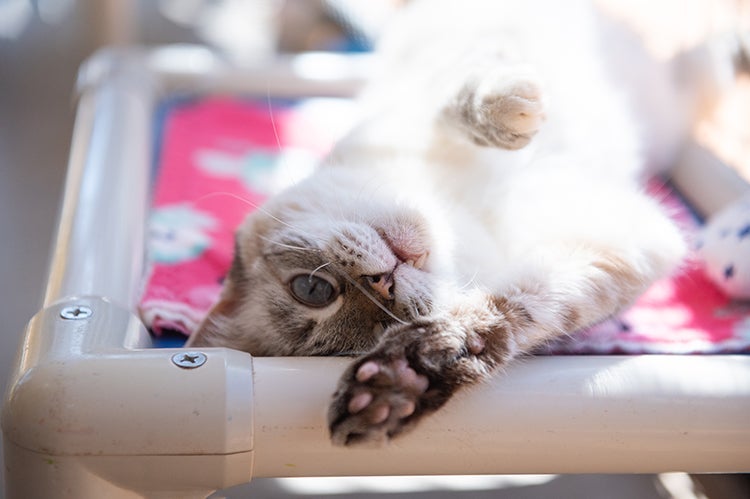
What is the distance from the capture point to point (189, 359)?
40.9 inches

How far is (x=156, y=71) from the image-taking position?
2459 millimetres

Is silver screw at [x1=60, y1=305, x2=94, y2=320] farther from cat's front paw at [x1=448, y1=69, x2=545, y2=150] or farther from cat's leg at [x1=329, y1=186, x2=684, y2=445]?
cat's front paw at [x1=448, y1=69, x2=545, y2=150]

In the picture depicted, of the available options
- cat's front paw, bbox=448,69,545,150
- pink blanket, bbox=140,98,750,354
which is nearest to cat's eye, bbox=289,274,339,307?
pink blanket, bbox=140,98,750,354

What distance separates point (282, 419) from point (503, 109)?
28.1 inches

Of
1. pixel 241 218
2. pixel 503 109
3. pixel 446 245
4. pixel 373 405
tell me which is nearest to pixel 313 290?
pixel 446 245

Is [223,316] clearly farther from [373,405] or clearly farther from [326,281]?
[373,405]

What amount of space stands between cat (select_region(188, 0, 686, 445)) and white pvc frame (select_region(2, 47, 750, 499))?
0.05 metres

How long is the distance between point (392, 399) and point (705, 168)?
4.53 feet

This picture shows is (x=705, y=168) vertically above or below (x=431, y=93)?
below

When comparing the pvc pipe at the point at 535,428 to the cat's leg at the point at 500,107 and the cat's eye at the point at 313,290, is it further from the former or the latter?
the cat's leg at the point at 500,107

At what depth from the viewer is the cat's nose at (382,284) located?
123cm

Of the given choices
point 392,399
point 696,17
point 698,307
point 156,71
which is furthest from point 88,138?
point 696,17

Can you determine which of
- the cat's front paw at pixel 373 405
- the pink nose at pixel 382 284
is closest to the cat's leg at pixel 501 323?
the cat's front paw at pixel 373 405

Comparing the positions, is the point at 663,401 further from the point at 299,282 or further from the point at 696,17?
the point at 696,17
